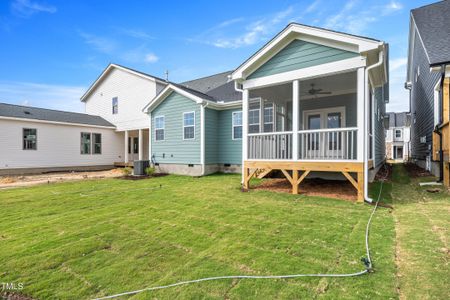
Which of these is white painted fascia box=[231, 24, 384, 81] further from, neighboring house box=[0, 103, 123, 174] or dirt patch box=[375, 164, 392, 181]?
neighboring house box=[0, 103, 123, 174]

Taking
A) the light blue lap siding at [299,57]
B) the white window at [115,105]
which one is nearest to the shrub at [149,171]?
the light blue lap siding at [299,57]

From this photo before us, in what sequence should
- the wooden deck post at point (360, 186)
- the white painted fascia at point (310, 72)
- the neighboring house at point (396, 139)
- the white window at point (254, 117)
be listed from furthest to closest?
the neighboring house at point (396, 139), the white window at point (254, 117), the white painted fascia at point (310, 72), the wooden deck post at point (360, 186)

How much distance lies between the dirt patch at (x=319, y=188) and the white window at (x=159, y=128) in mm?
6626

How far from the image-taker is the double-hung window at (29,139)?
13203mm

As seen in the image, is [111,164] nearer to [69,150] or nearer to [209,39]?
[69,150]

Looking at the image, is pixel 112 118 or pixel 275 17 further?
pixel 112 118

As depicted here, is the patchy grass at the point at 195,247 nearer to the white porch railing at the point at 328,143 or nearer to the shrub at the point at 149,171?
the white porch railing at the point at 328,143

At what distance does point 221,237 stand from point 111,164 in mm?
16023

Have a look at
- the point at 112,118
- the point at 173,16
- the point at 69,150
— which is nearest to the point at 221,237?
the point at 173,16

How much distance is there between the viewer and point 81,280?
2410 mm

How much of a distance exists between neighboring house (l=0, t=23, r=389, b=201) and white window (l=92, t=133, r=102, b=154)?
0.35 meters

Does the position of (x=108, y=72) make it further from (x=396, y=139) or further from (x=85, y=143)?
(x=396, y=139)

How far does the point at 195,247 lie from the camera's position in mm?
3092

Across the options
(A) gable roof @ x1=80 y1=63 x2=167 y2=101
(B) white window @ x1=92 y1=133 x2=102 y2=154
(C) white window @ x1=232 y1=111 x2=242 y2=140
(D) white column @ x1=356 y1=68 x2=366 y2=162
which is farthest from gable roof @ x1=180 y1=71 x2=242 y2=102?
(B) white window @ x1=92 y1=133 x2=102 y2=154
